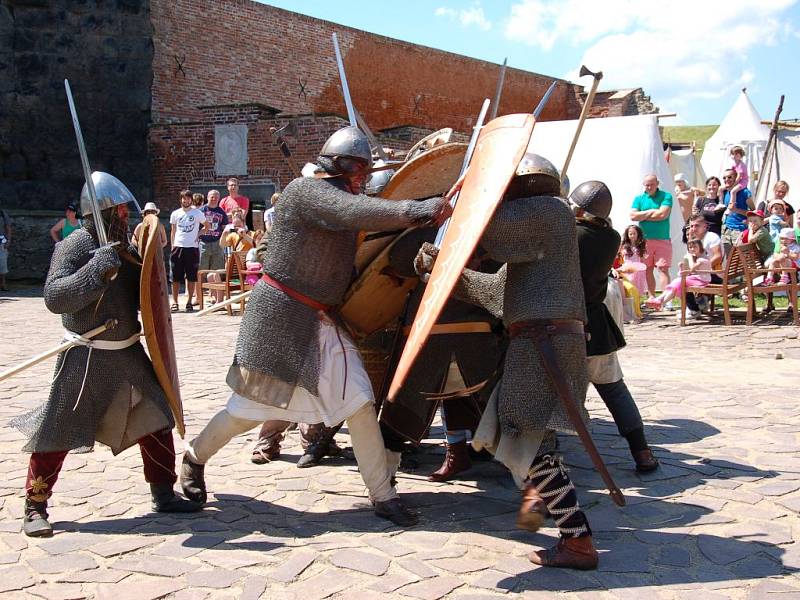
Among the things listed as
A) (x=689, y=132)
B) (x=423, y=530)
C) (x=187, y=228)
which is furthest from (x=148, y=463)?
(x=689, y=132)

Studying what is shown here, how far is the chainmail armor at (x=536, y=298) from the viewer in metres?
2.97

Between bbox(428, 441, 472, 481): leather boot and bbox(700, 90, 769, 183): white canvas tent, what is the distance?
13.3 metres

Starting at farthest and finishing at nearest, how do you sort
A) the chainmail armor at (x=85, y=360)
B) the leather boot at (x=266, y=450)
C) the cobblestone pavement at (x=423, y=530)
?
the leather boot at (x=266, y=450)
the chainmail armor at (x=85, y=360)
the cobblestone pavement at (x=423, y=530)

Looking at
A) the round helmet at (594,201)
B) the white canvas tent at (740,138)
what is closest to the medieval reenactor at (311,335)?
the round helmet at (594,201)

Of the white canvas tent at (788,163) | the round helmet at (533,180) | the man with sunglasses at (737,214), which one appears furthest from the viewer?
the white canvas tent at (788,163)

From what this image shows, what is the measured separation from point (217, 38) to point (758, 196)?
12.7 metres

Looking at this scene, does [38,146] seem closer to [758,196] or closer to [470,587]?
[758,196]

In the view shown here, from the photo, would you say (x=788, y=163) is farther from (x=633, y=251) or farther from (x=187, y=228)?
(x=187, y=228)

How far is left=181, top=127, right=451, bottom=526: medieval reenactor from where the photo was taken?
3363mm

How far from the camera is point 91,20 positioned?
18.2 metres

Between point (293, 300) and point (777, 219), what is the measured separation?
8.48 meters

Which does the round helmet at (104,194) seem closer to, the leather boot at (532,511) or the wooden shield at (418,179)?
the wooden shield at (418,179)

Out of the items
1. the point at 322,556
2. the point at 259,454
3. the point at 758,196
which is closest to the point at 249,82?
the point at 758,196

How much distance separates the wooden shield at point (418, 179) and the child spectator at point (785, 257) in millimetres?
6287
